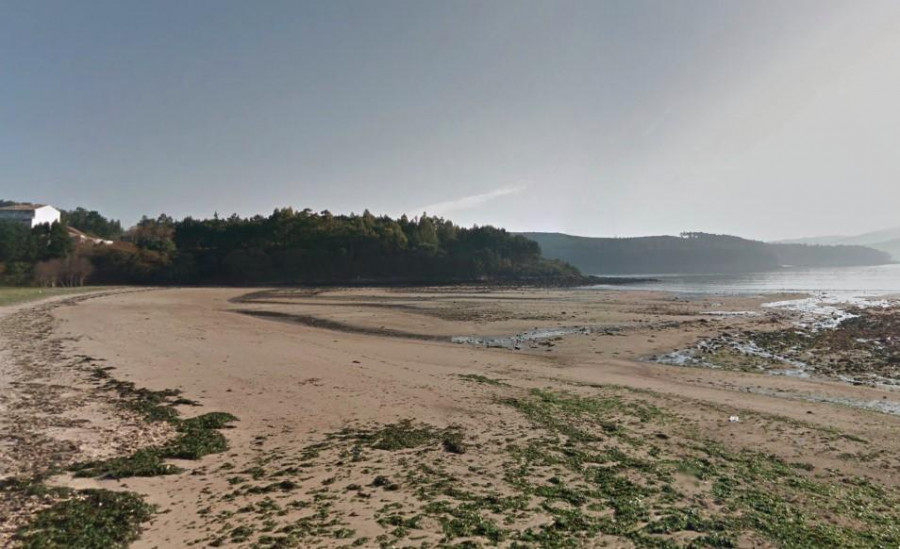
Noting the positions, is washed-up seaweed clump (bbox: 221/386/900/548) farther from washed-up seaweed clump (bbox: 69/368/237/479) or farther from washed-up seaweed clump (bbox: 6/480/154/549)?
washed-up seaweed clump (bbox: 69/368/237/479)

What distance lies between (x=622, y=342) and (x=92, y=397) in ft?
62.6

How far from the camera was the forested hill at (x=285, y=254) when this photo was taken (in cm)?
6406

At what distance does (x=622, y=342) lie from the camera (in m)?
21.0

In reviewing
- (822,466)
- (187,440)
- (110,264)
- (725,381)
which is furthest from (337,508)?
(110,264)

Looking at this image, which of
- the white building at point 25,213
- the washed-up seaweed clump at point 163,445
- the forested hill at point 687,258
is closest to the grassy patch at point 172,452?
the washed-up seaweed clump at point 163,445

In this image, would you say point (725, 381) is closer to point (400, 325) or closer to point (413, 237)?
point (400, 325)

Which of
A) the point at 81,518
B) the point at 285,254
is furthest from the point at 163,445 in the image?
the point at 285,254

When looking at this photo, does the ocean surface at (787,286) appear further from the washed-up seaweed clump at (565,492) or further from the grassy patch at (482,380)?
the washed-up seaweed clump at (565,492)

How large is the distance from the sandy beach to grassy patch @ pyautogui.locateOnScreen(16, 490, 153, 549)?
19 centimetres

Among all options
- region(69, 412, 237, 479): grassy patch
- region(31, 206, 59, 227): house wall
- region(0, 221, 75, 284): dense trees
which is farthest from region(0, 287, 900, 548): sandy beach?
region(31, 206, 59, 227): house wall

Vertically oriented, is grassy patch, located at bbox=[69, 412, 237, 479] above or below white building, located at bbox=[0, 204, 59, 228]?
below

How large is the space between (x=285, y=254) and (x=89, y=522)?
8306 centimetres

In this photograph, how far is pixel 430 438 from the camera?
8172 mm

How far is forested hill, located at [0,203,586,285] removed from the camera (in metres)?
64.1
